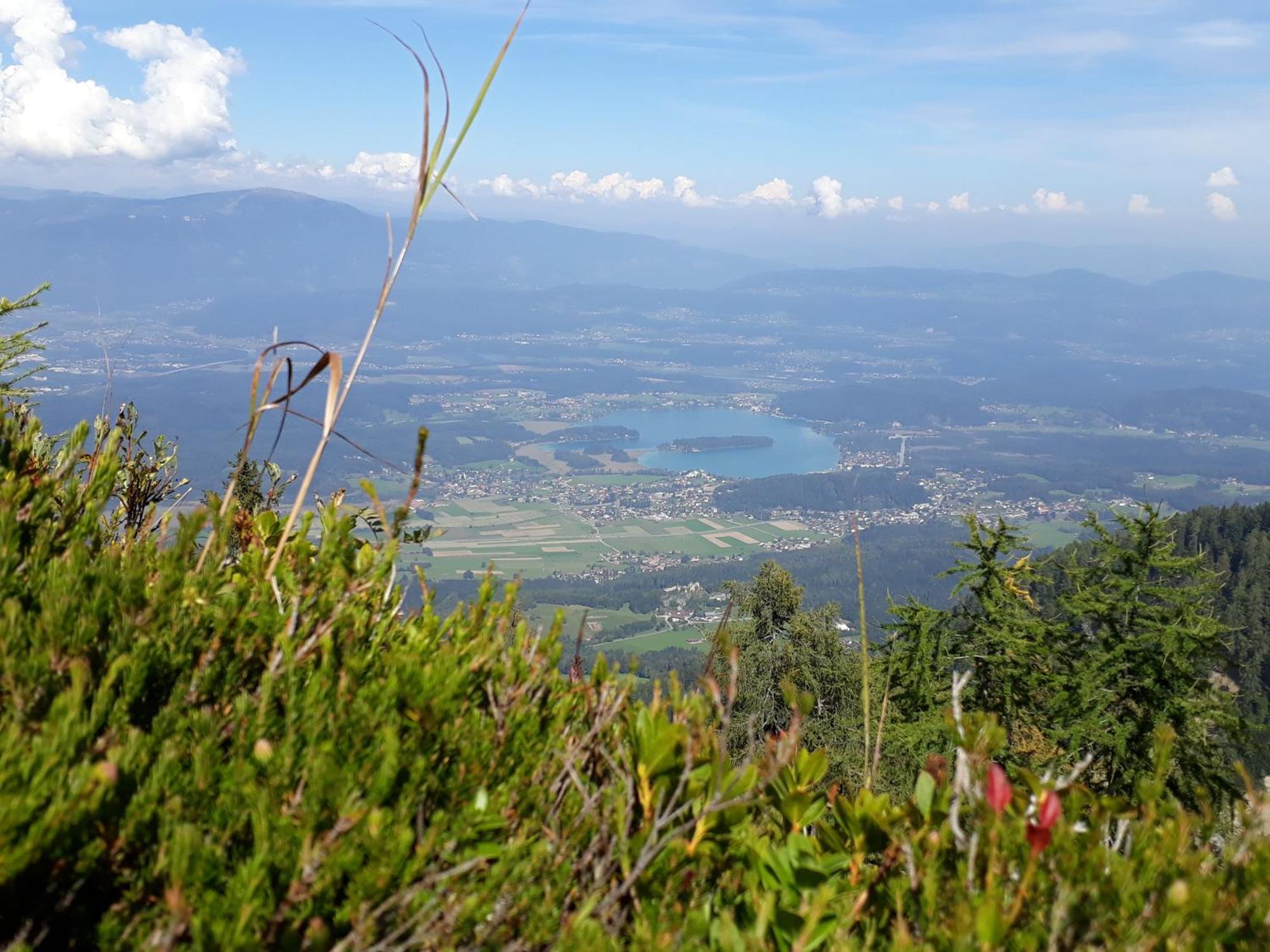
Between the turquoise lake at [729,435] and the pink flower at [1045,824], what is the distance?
138 m

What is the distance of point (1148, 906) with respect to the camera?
4.10 feet

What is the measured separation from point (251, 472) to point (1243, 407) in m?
232

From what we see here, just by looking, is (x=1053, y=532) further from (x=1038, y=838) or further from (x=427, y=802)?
(x=427, y=802)

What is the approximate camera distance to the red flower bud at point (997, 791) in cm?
140

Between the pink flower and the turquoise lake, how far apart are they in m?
138

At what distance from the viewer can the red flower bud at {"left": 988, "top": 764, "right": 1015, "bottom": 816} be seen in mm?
1403

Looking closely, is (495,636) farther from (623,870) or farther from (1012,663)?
(1012,663)

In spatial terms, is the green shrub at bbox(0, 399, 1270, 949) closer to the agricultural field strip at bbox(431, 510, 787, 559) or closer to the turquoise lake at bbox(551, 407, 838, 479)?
the agricultural field strip at bbox(431, 510, 787, 559)

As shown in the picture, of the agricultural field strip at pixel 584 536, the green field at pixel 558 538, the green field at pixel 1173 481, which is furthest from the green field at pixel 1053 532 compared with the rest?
the green field at pixel 1173 481

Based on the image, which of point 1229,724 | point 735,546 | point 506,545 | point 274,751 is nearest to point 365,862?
point 274,751

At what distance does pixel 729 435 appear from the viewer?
558 ft

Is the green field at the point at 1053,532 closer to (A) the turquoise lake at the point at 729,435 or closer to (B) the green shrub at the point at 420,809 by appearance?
(A) the turquoise lake at the point at 729,435

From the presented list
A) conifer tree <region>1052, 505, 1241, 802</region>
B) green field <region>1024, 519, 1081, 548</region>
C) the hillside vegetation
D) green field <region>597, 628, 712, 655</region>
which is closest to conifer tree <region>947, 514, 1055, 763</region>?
conifer tree <region>1052, 505, 1241, 802</region>

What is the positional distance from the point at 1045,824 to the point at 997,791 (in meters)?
0.10
